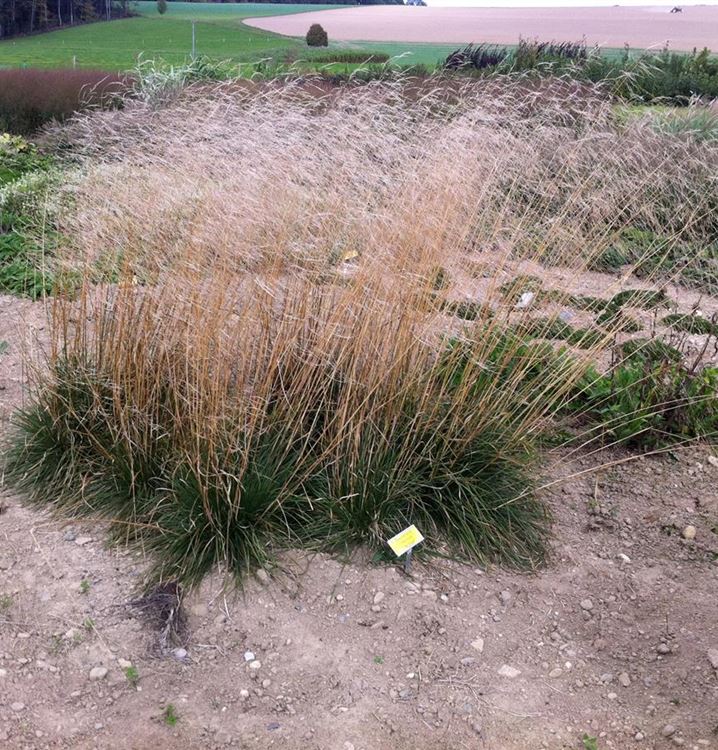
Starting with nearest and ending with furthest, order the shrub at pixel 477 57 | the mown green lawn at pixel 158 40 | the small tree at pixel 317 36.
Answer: the shrub at pixel 477 57
the small tree at pixel 317 36
the mown green lawn at pixel 158 40

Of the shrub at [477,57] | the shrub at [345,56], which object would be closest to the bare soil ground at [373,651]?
the shrub at [477,57]

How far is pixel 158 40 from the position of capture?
14.3 meters

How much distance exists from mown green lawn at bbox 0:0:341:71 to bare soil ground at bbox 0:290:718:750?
12.4 m

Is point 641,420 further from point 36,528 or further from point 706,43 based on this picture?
point 706,43

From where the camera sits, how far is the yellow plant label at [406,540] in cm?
262

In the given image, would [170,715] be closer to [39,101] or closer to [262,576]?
[262,576]

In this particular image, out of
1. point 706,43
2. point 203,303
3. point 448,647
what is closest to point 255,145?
point 203,303

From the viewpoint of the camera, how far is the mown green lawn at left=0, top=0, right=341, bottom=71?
45.1 ft

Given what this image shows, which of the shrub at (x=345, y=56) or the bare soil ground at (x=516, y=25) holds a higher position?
the bare soil ground at (x=516, y=25)

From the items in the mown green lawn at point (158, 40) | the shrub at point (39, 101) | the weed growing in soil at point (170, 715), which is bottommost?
the weed growing in soil at point (170, 715)

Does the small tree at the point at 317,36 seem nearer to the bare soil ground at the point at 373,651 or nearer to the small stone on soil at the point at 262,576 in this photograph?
the bare soil ground at the point at 373,651

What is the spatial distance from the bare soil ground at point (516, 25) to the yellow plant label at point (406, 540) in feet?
32.6

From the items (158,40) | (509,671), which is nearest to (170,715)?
(509,671)

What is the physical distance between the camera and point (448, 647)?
99.6 inches
